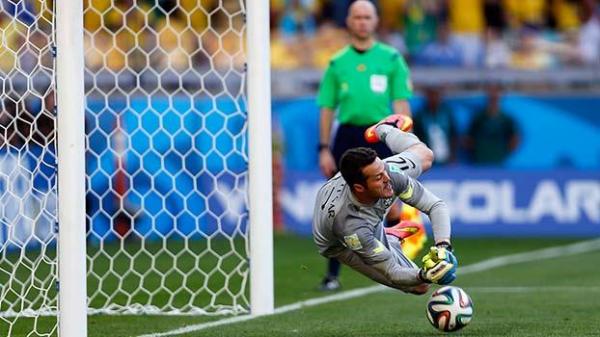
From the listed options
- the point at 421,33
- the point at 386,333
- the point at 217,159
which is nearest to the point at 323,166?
the point at 386,333

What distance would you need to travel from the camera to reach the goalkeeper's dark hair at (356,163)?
7.46 m

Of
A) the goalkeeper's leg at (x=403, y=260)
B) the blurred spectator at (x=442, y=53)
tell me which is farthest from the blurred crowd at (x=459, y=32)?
the goalkeeper's leg at (x=403, y=260)

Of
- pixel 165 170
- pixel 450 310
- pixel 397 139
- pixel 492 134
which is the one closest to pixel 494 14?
pixel 492 134

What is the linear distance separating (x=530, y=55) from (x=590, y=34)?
1216 millimetres

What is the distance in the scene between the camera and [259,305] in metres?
9.50

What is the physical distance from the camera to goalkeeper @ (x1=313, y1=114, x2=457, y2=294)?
7500 mm

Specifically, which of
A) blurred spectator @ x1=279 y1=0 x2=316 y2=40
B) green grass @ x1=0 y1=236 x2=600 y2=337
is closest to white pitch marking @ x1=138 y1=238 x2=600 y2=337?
green grass @ x1=0 y1=236 x2=600 y2=337

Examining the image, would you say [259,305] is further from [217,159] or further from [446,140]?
[446,140]

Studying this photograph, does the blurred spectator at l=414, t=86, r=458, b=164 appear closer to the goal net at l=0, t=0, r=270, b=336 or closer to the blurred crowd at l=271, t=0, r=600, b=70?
the blurred crowd at l=271, t=0, r=600, b=70

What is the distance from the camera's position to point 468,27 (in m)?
21.8

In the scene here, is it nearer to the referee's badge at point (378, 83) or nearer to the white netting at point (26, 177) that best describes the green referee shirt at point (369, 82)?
the referee's badge at point (378, 83)

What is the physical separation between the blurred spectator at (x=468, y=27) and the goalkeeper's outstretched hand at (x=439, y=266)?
13355mm

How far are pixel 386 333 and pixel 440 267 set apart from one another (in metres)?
0.89

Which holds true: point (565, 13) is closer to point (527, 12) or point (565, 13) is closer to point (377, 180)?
point (527, 12)
